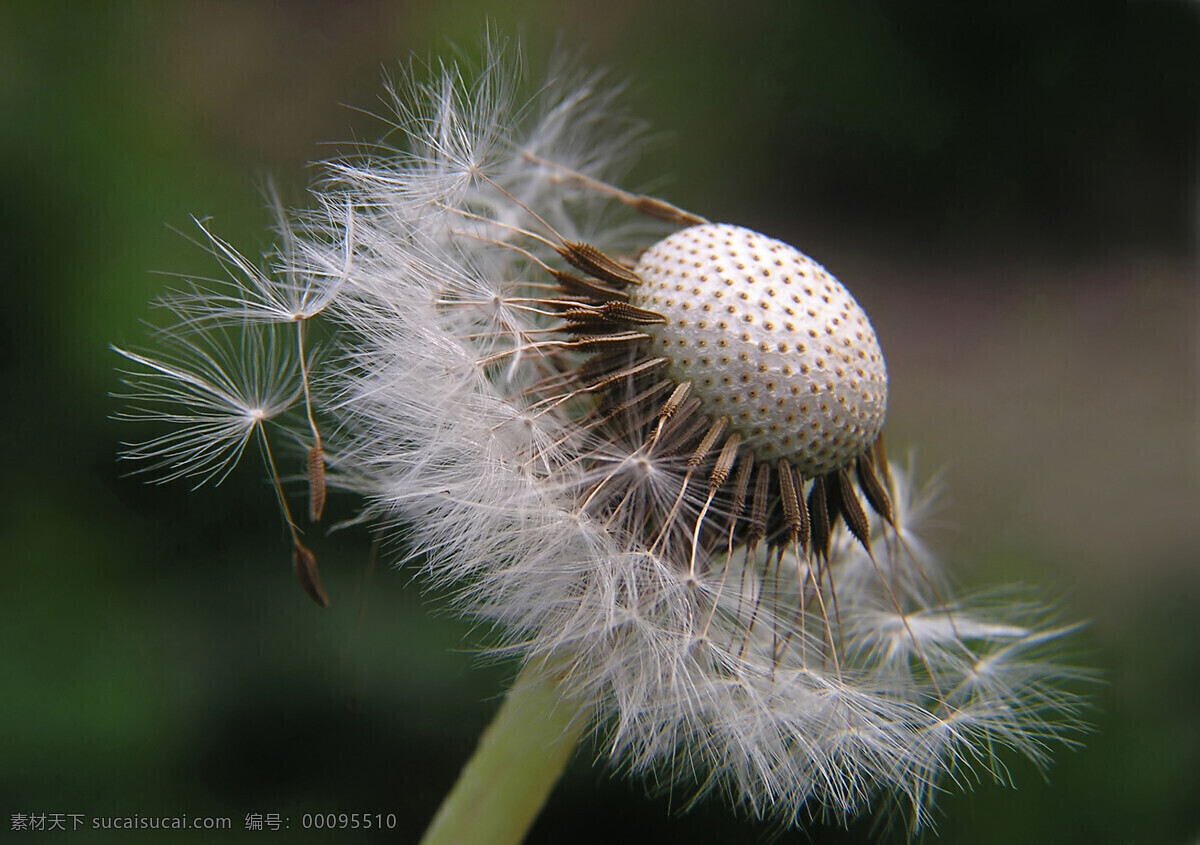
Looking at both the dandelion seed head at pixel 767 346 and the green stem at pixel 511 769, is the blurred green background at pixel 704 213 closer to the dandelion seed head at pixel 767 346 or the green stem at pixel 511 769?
the green stem at pixel 511 769

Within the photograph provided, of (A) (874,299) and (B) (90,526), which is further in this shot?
(A) (874,299)

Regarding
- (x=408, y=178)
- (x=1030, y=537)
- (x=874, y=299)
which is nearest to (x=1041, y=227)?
(x=874, y=299)

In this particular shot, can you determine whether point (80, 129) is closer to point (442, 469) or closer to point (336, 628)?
point (336, 628)

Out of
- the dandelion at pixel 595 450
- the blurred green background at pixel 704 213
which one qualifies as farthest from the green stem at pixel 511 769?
the blurred green background at pixel 704 213

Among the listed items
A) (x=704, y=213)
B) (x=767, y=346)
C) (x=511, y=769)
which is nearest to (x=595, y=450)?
(x=767, y=346)

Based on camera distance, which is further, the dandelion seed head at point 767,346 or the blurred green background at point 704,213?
the blurred green background at point 704,213

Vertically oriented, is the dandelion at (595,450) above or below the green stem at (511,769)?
above
